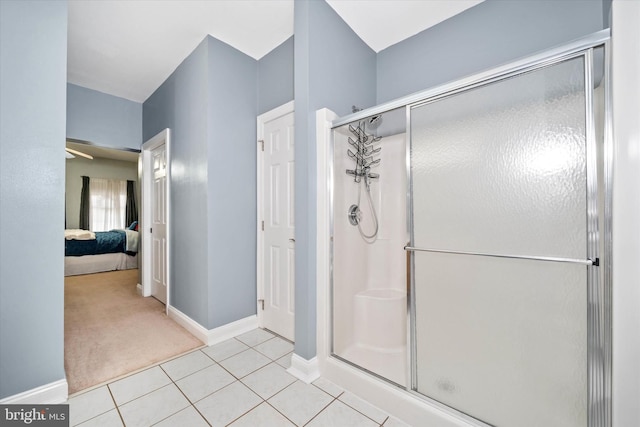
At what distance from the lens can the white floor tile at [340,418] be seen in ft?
4.54

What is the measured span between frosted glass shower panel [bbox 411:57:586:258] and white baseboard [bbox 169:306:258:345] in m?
1.93

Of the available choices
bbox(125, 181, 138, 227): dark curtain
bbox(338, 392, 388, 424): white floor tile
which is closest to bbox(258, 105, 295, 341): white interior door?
bbox(338, 392, 388, 424): white floor tile

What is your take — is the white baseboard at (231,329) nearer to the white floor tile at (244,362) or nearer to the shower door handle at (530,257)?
the white floor tile at (244,362)

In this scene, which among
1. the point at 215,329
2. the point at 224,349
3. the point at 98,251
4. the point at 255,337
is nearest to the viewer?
Answer: the point at 224,349

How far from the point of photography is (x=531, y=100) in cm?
117

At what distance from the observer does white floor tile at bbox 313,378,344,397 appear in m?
1.64

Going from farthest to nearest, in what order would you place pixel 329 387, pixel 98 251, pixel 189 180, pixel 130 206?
pixel 130 206 < pixel 98 251 < pixel 189 180 < pixel 329 387

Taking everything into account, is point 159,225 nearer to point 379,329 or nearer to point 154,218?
point 154,218

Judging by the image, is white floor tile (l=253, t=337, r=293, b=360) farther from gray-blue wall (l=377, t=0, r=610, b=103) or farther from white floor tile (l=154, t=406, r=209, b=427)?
gray-blue wall (l=377, t=0, r=610, b=103)

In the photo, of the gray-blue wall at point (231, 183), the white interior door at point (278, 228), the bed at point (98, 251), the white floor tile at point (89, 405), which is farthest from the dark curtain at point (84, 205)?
the white floor tile at point (89, 405)

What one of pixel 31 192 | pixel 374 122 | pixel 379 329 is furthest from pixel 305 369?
pixel 31 192

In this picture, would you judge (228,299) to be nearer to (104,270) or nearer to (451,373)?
(451,373)

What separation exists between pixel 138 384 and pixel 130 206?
7292 mm

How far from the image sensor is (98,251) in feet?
16.7
